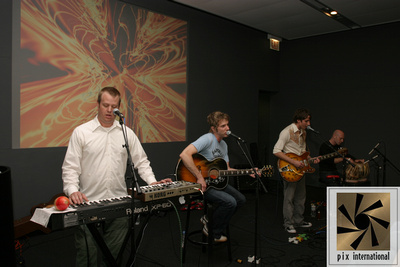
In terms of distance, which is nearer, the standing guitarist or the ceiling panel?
the standing guitarist

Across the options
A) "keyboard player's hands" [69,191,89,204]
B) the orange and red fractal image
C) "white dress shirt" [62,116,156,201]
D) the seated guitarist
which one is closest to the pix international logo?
"keyboard player's hands" [69,191,89,204]

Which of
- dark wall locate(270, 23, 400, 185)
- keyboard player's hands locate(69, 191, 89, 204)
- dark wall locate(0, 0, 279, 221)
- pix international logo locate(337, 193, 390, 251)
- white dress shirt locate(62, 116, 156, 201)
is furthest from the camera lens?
dark wall locate(270, 23, 400, 185)

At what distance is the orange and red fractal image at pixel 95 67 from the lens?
3961mm

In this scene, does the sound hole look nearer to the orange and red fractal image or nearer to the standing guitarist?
the standing guitarist

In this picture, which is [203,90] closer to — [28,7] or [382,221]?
[28,7]

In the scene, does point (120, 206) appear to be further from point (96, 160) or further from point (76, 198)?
point (96, 160)

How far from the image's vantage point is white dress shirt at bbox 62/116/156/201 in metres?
2.37

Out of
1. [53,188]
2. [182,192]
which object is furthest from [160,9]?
[182,192]

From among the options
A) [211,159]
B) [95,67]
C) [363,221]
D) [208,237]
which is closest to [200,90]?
[95,67]

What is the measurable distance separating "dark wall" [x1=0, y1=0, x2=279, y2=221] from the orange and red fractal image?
6.1 inches

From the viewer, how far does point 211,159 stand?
12.0 ft

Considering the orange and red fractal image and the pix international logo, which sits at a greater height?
the orange and red fractal image

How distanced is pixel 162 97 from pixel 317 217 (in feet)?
10.6

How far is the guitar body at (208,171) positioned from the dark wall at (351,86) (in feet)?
14.9
